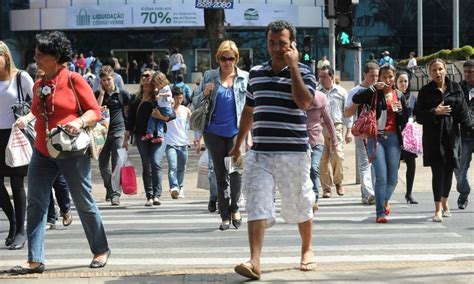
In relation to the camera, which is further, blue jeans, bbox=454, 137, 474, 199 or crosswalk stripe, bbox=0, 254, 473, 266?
blue jeans, bbox=454, 137, 474, 199

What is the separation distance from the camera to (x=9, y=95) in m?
8.84

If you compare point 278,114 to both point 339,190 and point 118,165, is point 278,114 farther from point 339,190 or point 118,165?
point 339,190

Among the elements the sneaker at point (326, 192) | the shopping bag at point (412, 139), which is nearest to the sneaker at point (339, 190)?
the sneaker at point (326, 192)

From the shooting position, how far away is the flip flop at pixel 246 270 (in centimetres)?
677

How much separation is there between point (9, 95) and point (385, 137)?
4250mm

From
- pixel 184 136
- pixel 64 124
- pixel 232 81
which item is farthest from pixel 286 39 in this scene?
pixel 184 136

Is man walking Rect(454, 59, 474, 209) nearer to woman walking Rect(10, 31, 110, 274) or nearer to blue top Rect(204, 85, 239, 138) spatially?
blue top Rect(204, 85, 239, 138)

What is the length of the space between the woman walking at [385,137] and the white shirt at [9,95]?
3.69 metres

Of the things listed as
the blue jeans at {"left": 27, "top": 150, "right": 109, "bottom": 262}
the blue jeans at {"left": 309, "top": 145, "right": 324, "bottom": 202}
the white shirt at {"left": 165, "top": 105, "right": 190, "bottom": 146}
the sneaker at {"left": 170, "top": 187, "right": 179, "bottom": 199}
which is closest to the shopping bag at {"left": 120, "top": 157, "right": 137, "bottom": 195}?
the sneaker at {"left": 170, "top": 187, "right": 179, "bottom": 199}

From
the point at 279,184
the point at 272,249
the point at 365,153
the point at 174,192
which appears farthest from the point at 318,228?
the point at 174,192

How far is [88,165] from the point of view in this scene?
24.5ft

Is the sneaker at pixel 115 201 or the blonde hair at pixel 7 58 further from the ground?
the blonde hair at pixel 7 58

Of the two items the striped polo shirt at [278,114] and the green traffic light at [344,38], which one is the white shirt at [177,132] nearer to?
the green traffic light at [344,38]

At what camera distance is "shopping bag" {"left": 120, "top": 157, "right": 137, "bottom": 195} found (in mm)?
12617
